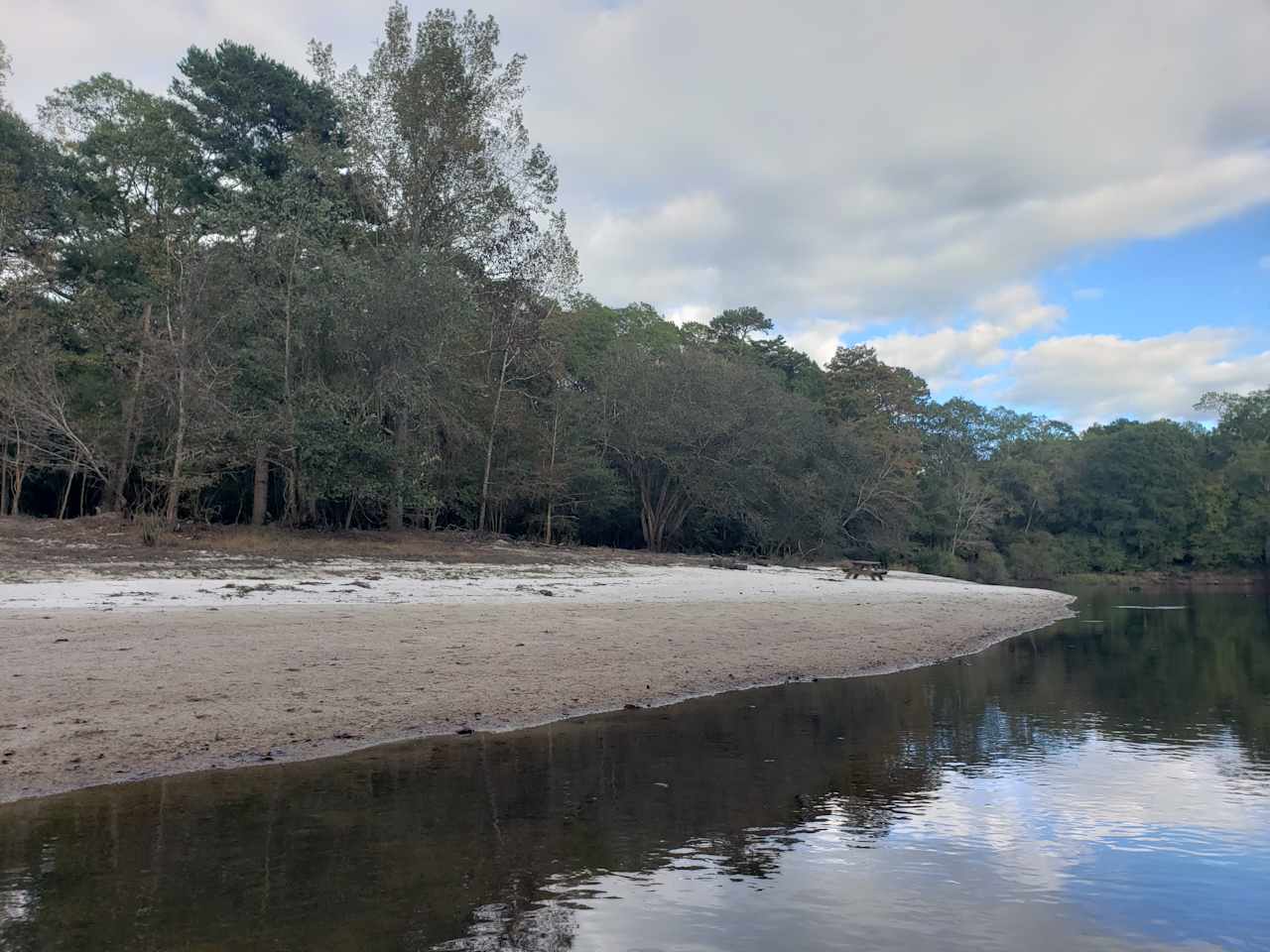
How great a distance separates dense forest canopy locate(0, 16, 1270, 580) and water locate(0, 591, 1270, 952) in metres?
18.6

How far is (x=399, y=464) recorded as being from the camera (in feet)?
89.4

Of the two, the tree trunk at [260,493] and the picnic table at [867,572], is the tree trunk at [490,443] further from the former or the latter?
the picnic table at [867,572]

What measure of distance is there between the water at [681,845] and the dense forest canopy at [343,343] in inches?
732

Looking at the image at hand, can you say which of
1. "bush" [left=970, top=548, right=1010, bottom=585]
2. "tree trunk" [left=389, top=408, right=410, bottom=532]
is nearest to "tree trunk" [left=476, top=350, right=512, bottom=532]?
"tree trunk" [left=389, top=408, right=410, bottom=532]

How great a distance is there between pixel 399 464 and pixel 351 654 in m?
15.8

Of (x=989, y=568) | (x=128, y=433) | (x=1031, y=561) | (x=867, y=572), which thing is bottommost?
(x=867, y=572)

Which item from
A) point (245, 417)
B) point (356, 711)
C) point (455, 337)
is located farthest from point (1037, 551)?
point (356, 711)

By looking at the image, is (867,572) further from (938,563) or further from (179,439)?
(938,563)

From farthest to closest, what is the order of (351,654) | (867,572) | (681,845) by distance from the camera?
(867,572) < (351,654) < (681,845)

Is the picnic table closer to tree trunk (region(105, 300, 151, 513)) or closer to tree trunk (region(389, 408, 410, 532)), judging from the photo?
tree trunk (region(389, 408, 410, 532))

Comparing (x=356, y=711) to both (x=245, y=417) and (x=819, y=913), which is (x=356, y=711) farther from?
(x=245, y=417)

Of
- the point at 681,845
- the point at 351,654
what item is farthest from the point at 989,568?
the point at 681,845

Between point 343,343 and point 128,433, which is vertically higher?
point 343,343

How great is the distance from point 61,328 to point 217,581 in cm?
2116
